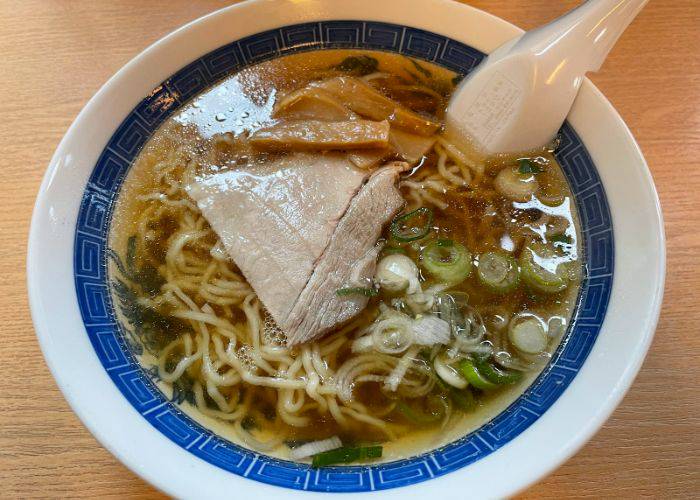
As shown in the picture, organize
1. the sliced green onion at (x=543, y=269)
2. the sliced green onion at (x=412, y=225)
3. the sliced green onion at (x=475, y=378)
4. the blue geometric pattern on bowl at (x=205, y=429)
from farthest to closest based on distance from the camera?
the sliced green onion at (x=412, y=225), the sliced green onion at (x=543, y=269), the sliced green onion at (x=475, y=378), the blue geometric pattern on bowl at (x=205, y=429)

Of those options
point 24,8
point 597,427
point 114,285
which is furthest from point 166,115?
point 597,427

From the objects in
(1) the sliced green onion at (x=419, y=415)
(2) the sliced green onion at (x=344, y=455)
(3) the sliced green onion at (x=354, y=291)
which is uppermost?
(3) the sliced green onion at (x=354, y=291)

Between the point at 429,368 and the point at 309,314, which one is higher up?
the point at 309,314

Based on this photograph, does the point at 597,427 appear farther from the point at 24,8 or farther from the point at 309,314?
the point at 24,8

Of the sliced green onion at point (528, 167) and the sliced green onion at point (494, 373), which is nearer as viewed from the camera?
the sliced green onion at point (494, 373)

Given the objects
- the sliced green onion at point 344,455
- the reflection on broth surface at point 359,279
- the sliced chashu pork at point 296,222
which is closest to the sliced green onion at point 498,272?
the reflection on broth surface at point 359,279

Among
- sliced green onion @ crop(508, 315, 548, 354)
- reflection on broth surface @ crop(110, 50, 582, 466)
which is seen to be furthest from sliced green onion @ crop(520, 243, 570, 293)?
sliced green onion @ crop(508, 315, 548, 354)

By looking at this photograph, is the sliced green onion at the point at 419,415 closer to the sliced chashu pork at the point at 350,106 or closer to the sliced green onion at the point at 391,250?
the sliced green onion at the point at 391,250

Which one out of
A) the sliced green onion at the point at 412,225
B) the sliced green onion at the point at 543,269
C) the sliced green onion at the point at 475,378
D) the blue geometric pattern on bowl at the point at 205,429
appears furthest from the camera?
the sliced green onion at the point at 412,225
